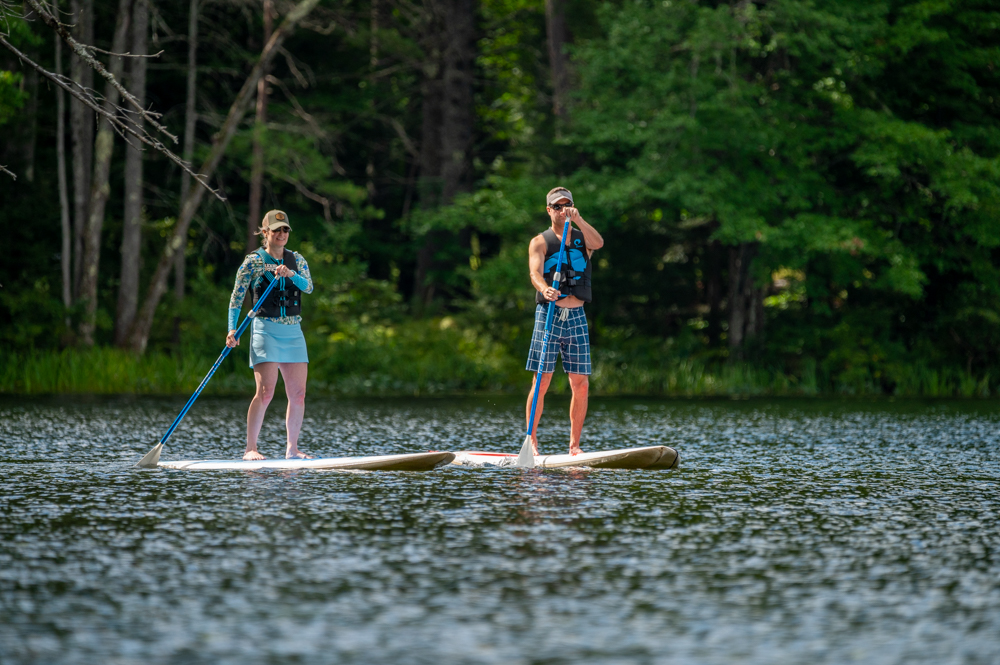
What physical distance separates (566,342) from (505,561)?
4426 mm

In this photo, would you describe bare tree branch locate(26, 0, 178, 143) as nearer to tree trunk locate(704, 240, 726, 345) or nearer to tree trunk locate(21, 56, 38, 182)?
tree trunk locate(21, 56, 38, 182)

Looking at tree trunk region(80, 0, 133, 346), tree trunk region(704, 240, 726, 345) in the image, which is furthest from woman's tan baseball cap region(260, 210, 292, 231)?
tree trunk region(704, 240, 726, 345)

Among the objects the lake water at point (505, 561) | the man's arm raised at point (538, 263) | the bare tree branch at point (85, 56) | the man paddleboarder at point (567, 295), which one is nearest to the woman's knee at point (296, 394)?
the lake water at point (505, 561)

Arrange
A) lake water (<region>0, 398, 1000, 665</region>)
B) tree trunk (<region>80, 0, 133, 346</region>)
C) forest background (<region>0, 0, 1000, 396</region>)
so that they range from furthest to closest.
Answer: tree trunk (<region>80, 0, 133, 346</region>)
forest background (<region>0, 0, 1000, 396</region>)
lake water (<region>0, 398, 1000, 665</region>)

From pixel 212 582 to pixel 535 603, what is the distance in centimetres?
141

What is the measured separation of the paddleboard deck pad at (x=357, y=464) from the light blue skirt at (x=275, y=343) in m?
0.86

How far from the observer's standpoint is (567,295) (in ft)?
32.2

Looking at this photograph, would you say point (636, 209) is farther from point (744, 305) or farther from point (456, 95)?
point (456, 95)

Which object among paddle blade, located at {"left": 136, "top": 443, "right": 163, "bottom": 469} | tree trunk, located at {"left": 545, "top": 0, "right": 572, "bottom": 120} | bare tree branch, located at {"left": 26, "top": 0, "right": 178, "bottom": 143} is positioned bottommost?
paddle blade, located at {"left": 136, "top": 443, "right": 163, "bottom": 469}

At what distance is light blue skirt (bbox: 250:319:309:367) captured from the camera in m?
9.34

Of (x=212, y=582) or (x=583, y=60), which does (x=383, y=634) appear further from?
(x=583, y=60)

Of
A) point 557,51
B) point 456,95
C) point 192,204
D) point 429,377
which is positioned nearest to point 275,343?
point 429,377

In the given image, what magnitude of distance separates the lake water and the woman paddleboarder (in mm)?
789

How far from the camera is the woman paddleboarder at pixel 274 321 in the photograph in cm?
930
